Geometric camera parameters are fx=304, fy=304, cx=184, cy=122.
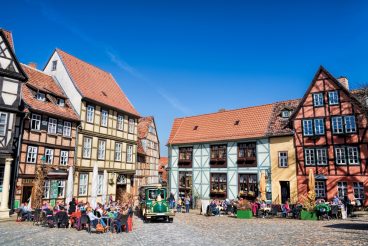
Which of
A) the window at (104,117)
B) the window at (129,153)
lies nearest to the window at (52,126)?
the window at (104,117)

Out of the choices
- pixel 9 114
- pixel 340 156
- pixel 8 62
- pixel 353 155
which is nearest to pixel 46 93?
pixel 8 62

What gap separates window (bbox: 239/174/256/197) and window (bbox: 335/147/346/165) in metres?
7.08

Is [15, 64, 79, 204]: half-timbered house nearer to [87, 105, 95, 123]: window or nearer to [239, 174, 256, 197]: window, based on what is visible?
[87, 105, 95, 123]: window

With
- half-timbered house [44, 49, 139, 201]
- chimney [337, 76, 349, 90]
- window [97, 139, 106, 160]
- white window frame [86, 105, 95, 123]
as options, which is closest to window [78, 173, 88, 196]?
half-timbered house [44, 49, 139, 201]

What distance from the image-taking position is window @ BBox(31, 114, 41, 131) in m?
21.6

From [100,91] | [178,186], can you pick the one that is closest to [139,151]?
[178,186]

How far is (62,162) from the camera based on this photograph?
23828 millimetres

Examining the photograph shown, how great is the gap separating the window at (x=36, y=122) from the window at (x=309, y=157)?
21.3 meters

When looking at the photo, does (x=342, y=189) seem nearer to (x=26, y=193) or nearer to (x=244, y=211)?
(x=244, y=211)

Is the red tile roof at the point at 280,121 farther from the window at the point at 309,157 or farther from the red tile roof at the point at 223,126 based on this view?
the window at the point at 309,157

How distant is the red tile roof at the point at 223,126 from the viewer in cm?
2950

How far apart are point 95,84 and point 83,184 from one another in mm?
9870

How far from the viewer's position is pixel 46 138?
22484mm

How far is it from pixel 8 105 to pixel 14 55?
343 centimetres
